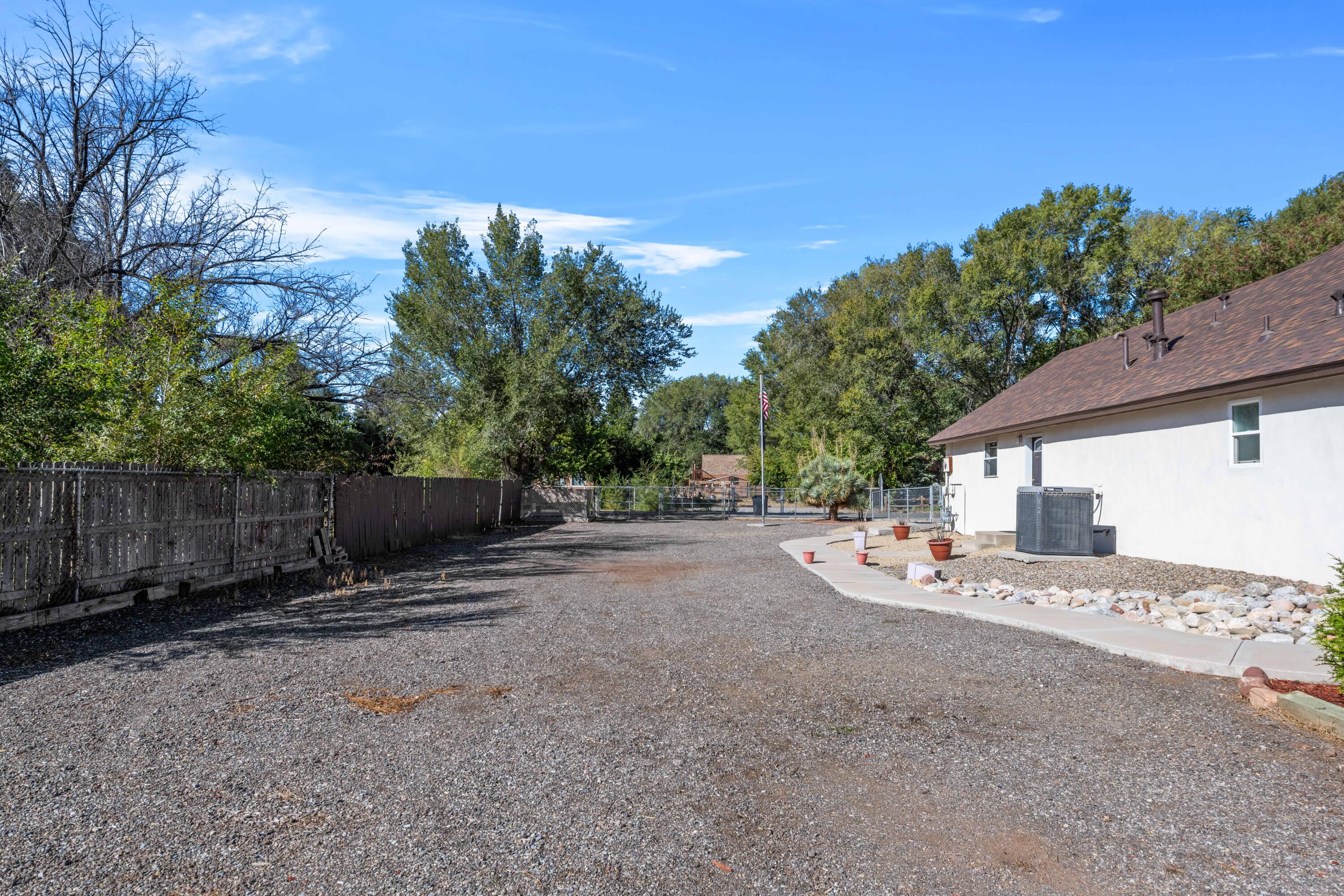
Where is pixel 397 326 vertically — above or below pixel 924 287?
below

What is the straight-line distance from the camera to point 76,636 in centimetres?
787

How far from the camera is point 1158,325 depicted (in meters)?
15.9

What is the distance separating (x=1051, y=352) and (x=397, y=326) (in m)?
33.8

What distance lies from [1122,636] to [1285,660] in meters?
1.44

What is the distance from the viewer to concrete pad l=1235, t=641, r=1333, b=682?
629 centimetres

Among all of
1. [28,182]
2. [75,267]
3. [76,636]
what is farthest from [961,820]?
[28,182]

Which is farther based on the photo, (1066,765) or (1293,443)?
(1293,443)

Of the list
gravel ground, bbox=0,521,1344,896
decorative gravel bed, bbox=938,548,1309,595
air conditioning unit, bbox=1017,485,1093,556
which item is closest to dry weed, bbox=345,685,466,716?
gravel ground, bbox=0,521,1344,896

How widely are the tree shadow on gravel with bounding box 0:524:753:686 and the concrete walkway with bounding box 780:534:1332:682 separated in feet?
17.5

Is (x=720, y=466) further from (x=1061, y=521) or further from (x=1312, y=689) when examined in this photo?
(x=1312, y=689)

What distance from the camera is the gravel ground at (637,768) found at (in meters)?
3.34

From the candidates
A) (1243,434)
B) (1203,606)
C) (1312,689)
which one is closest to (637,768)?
(1312,689)

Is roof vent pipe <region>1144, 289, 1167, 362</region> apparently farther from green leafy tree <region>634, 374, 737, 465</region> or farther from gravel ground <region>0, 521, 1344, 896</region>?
green leafy tree <region>634, 374, 737, 465</region>

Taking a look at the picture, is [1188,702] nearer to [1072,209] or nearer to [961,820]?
[961,820]
